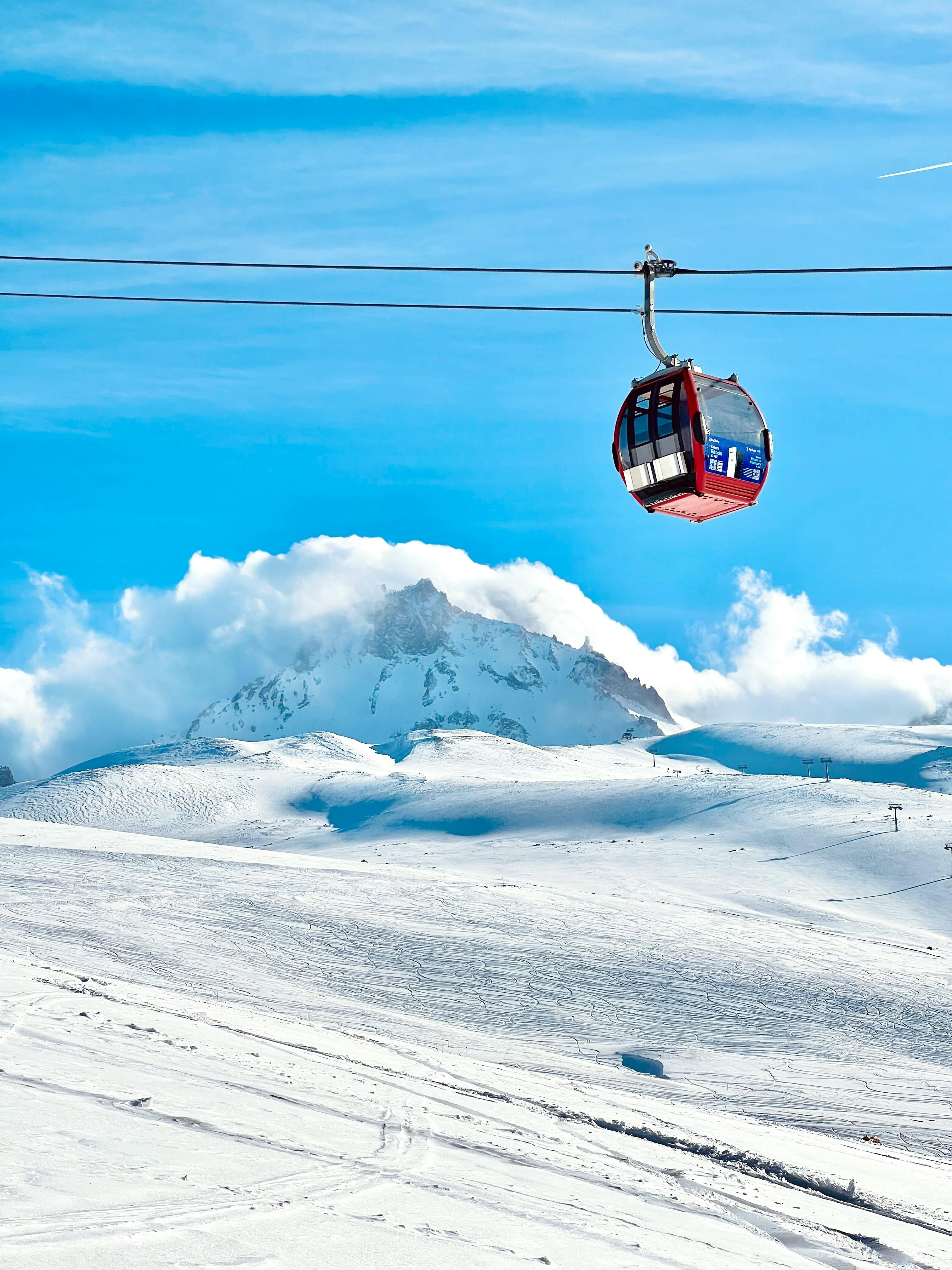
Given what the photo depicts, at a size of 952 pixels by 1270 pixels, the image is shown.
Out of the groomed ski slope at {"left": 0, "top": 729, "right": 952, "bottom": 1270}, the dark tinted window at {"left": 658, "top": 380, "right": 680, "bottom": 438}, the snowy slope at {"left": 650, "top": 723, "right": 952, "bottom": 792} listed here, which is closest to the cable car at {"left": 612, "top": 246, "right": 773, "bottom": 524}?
the dark tinted window at {"left": 658, "top": 380, "right": 680, "bottom": 438}

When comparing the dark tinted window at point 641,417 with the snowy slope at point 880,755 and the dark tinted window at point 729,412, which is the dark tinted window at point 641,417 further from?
the snowy slope at point 880,755

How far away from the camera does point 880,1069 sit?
2033cm

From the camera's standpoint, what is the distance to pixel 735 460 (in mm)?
13531

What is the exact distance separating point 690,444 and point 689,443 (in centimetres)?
2

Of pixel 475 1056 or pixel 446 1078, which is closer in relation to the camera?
pixel 446 1078

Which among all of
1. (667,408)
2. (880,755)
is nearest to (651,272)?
(667,408)

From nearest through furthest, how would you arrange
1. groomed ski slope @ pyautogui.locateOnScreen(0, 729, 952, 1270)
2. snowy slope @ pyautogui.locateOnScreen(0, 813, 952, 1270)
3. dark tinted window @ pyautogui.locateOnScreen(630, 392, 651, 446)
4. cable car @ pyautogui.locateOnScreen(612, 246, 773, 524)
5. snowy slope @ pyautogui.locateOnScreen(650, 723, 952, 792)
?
1. snowy slope @ pyautogui.locateOnScreen(0, 813, 952, 1270)
2. groomed ski slope @ pyautogui.locateOnScreen(0, 729, 952, 1270)
3. cable car @ pyautogui.locateOnScreen(612, 246, 773, 524)
4. dark tinted window @ pyautogui.locateOnScreen(630, 392, 651, 446)
5. snowy slope @ pyautogui.locateOnScreen(650, 723, 952, 792)

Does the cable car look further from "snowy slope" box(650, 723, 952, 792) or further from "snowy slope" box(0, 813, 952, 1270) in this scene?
"snowy slope" box(650, 723, 952, 792)

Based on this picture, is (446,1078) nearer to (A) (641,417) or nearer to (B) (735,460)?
(B) (735,460)

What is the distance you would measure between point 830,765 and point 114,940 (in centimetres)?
17161

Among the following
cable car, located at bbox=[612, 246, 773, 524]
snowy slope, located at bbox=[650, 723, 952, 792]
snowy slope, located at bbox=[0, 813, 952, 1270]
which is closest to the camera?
snowy slope, located at bbox=[0, 813, 952, 1270]

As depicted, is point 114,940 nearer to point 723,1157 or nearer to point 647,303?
point 723,1157

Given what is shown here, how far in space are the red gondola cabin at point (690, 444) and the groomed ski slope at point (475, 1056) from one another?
25.4ft

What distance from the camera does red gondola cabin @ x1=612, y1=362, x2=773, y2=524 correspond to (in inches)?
521
